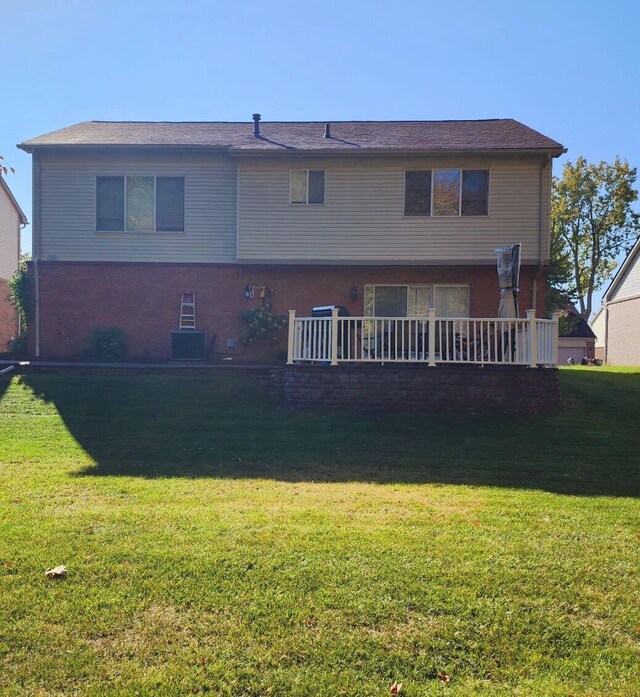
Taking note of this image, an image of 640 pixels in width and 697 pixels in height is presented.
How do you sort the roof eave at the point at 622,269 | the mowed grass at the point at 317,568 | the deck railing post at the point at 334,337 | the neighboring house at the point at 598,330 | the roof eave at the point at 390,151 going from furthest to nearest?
the neighboring house at the point at 598,330 < the roof eave at the point at 622,269 < the roof eave at the point at 390,151 < the deck railing post at the point at 334,337 < the mowed grass at the point at 317,568

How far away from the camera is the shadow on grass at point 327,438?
591 cm

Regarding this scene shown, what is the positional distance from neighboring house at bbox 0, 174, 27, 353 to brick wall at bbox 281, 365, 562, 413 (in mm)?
17837

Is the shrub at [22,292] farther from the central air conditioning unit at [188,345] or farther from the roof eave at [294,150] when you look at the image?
the central air conditioning unit at [188,345]

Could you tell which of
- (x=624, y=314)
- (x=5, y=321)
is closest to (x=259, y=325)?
(x=5, y=321)

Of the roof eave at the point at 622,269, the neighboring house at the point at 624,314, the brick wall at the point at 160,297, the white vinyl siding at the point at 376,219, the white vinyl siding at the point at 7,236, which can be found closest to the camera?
the white vinyl siding at the point at 376,219

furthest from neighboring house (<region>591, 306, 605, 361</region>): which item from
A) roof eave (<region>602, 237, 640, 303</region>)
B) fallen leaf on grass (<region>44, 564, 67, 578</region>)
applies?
fallen leaf on grass (<region>44, 564, 67, 578</region>)

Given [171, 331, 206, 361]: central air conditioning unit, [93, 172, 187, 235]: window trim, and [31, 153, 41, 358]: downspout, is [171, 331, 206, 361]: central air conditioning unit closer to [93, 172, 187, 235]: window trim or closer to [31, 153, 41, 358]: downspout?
[93, 172, 187, 235]: window trim

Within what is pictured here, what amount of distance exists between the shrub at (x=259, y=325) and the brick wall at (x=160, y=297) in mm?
284

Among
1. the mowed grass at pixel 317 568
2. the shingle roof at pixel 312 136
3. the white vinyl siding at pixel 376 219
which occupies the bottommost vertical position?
the mowed grass at pixel 317 568

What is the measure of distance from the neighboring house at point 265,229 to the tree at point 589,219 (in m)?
20.2

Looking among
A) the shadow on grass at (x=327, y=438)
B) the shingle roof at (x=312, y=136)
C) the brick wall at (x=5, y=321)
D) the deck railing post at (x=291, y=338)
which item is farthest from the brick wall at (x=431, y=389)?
the brick wall at (x=5, y=321)

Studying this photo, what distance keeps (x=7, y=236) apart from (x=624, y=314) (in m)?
27.5

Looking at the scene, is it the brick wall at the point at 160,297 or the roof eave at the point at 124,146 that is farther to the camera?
the brick wall at the point at 160,297

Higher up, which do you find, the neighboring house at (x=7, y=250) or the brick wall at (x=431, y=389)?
the neighboring house at (x=7, y=250)
